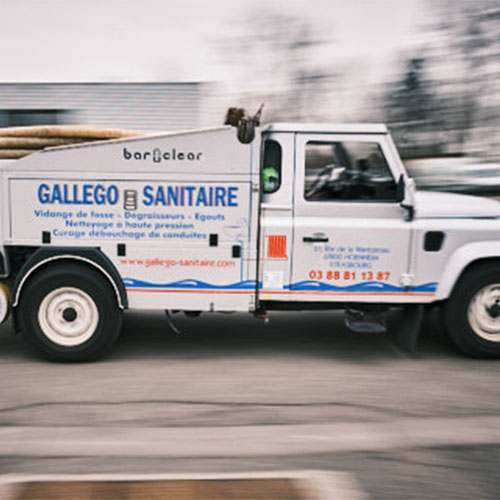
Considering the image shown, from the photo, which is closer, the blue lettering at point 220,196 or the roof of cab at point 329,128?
the blue lettering at point 220,196

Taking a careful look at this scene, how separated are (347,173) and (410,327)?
1624 millimetres

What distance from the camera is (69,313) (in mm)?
6230

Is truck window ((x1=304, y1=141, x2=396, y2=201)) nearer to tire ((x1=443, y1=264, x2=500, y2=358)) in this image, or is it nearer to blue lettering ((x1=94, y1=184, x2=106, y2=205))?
tire ((x1=443, y1=264, x2=500, y2=358))

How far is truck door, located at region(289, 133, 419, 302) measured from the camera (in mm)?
6184

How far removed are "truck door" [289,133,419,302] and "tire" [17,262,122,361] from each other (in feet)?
5.70

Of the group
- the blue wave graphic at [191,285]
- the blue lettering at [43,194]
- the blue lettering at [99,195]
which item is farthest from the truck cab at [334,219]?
the blue lettering at [43,194]

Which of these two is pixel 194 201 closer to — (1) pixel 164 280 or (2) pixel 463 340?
(1) pixel 164 280

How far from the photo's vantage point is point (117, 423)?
4.80 m

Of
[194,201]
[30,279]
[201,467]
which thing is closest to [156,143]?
[194,201]

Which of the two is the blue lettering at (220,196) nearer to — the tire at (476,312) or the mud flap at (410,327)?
the mud flap at (410,327)

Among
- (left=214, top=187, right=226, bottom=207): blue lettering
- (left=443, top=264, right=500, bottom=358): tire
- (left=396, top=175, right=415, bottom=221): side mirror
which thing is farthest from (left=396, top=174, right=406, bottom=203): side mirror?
(left=214, top=187, right=226, bottom=207): blue lettering

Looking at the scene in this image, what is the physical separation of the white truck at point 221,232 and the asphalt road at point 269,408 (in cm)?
59

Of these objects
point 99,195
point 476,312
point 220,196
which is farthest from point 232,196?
point 476,312

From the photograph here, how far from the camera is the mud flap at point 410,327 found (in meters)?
6.43
